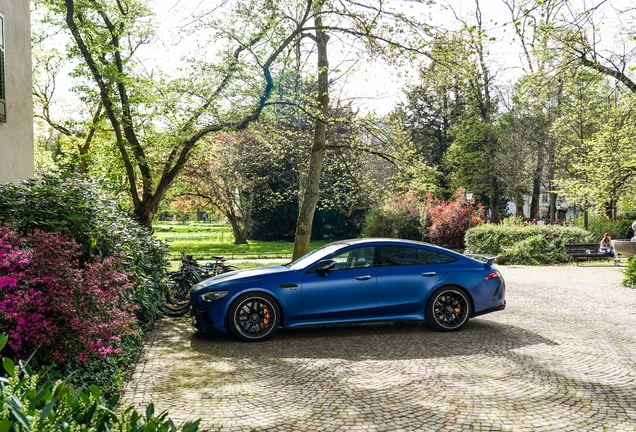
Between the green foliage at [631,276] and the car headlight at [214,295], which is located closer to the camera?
the car headlight at [214,295]

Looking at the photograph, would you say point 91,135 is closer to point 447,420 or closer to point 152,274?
point 152,274

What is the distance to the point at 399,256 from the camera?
9.14 metres

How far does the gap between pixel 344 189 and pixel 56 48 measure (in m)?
18.8

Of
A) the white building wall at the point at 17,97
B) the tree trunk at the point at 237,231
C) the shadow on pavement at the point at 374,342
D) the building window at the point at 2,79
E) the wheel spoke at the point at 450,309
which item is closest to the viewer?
the shadow on pavement at the point at 374,342

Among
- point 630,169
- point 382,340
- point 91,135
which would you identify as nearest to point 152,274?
point 382,340

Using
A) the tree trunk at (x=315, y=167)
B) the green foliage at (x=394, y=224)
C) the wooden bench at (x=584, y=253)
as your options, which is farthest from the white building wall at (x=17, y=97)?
the green foliage at (x=394, y=224)

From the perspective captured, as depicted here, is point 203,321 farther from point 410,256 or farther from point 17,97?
point 17,97

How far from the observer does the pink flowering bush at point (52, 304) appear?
5398mm

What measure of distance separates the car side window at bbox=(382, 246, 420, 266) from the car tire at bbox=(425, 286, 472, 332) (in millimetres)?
627

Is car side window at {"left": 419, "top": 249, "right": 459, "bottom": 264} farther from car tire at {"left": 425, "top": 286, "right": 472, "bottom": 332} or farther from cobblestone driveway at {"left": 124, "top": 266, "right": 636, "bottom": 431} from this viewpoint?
cobblestone driveway at {"left": 124, "top": 266, "right": 636, "bottom": 431}

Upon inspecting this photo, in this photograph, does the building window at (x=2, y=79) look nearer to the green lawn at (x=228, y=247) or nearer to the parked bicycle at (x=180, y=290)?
the parked bicycle at (x=180, y=290)

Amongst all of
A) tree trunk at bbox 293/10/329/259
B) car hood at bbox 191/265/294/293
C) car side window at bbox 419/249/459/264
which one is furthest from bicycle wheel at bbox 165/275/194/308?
tree trunk at bbox 293/10/329/259

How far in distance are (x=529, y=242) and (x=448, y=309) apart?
53.6 ft

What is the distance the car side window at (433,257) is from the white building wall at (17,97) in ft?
24.0
